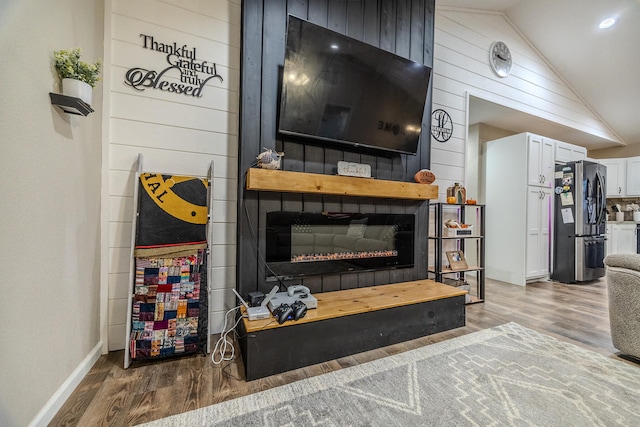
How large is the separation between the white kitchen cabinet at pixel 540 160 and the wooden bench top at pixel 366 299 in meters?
2.67

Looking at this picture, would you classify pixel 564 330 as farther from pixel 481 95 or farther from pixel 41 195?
pixel 41 195

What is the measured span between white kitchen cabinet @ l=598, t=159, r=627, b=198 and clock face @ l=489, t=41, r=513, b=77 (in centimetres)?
387

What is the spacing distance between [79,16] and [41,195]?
106cm

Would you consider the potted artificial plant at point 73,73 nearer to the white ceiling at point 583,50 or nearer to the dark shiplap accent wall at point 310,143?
the dark shiplap accent wall at point 310,143

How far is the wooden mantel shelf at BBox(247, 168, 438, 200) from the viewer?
1799mm

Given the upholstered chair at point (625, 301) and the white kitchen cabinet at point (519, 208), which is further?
the white kitchen cabinet at point (519, 208)

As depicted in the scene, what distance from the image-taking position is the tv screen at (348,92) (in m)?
1.93

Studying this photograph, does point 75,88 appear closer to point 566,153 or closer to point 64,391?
point 64,391

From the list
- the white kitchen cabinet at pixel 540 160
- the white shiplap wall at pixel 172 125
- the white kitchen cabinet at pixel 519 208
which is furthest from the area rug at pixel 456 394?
the white kitchen cabinet at pixel 540 160

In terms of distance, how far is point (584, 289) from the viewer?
360 centimetres

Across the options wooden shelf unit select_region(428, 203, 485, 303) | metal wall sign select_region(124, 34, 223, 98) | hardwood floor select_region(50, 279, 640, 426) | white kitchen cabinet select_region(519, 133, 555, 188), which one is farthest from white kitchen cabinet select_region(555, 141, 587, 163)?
metal wall sign select_region(124, 34, 223, 98)

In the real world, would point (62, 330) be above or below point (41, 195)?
below

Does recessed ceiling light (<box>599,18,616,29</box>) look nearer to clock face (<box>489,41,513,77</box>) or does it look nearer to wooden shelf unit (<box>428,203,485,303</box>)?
clock face (<box>489,41,513,77</box>)

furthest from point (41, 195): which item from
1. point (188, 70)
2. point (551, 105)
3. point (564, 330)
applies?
point (551, 105)
